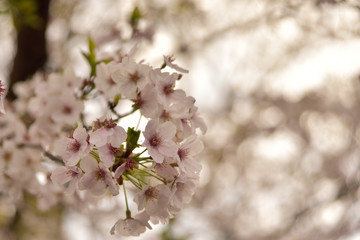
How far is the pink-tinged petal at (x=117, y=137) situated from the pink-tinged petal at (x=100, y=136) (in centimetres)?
1

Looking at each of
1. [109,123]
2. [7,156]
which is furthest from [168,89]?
[7,156]

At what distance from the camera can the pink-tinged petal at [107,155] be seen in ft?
2.51

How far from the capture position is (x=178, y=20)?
334cm

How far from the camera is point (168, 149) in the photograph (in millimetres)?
807

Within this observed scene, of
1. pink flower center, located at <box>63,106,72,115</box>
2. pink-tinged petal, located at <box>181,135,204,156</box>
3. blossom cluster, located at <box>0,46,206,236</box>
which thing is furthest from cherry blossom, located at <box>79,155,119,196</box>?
pink flower center, located at <box>63,106,72,115</box>

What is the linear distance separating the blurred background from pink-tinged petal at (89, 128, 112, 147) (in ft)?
4.35

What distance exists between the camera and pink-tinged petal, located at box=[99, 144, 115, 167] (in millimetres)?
766

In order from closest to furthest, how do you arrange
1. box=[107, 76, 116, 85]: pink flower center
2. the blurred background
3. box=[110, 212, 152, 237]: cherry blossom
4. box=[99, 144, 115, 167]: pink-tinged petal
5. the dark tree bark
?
box=[99, 144, 115, 167]: pink-tinged petal → box=[110, 212, 152, 237]: cherry blossom → box=[107, 76, 116, 85]: pink flower center → the dark tree bark → the blurred background

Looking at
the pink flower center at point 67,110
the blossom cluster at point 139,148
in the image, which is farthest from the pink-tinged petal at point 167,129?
the pink flower center at point 67,110

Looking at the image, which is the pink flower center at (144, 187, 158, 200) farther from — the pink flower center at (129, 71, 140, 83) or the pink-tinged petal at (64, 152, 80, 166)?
the pink flower center at (129, 71, 140, 83)

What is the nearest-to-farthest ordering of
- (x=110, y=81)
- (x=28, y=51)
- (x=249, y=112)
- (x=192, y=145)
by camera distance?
(x=192, y=145) < (x=110, y=81) < (x=28, y=51) < (x=249, y=112)

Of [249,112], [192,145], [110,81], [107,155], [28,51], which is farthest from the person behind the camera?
[249,112]

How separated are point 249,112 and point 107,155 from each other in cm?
372

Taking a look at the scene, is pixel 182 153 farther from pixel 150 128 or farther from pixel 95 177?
pixel 95 177
